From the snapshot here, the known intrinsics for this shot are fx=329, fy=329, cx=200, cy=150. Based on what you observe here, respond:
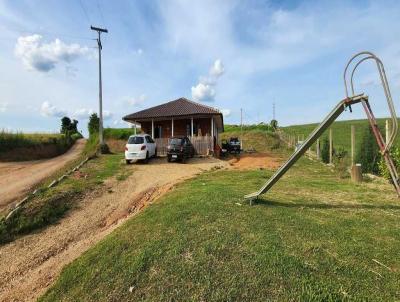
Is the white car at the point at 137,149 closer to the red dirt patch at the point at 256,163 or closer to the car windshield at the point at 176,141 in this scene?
the car windshield at the point at 176,141

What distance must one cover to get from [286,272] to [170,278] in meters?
1.45

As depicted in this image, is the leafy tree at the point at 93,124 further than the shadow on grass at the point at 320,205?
Yes

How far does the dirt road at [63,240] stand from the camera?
5.46 meters

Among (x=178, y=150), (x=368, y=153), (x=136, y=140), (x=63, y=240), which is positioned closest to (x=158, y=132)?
(x=136, y=140)

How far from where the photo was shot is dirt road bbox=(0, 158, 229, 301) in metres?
5.46

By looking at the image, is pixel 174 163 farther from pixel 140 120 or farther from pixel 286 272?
pixel 286 272

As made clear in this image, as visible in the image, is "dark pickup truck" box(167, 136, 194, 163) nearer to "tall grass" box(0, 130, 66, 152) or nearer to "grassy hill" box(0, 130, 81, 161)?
"grassy hill" box(0, 130, 81, 161)

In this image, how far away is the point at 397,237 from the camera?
16.5 feet

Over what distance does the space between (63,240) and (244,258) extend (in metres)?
4.71

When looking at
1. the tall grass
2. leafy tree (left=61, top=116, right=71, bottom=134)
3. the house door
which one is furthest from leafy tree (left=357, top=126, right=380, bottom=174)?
leafy tree (left=61, top=116, right=71, bottom=134)

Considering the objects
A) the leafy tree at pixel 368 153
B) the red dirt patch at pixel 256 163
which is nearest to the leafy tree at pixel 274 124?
the red dirt patch at pixel 256 163

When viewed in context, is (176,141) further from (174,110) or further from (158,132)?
(158,132)

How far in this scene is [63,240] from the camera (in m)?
7.36

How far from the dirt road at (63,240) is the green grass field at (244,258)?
89 cm
